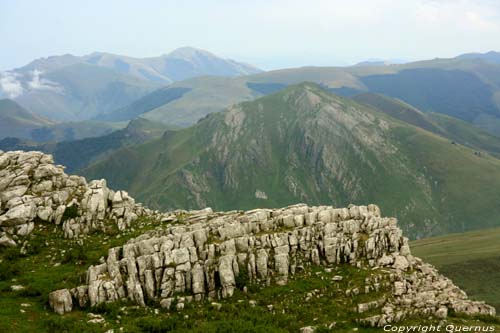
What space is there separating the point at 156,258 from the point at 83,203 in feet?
63.3

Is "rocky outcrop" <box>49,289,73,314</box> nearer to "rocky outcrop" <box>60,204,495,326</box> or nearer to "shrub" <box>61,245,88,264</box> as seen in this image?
"rocky outcrop" <box>60,204,495,326</box>

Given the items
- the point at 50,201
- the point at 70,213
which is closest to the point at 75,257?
the point at 70,213

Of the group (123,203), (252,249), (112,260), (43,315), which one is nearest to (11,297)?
(43,315)

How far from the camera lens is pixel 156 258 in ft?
170

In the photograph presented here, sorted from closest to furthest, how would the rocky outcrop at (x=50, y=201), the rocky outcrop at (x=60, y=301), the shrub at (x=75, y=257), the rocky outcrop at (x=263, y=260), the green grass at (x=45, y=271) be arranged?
1. the green grass at (x=45, y=271)
2. the rocky outcrop at (x=60, y=301)
3. the rocky outcrop at (x=263, y=260)
4. the shrub at (x=75, y=257)
5. the rocky outcrop at (x=50, y=201)

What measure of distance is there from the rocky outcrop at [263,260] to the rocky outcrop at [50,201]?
960 centimetres

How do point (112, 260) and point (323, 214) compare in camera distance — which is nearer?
point (112, 260)

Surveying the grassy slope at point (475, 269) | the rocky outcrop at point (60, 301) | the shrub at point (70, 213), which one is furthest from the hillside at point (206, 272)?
the grassy slope at point (475, 269)

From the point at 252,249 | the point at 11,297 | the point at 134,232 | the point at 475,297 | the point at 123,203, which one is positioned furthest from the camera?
the point at 475,297

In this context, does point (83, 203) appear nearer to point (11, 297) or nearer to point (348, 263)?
point (11, 297)

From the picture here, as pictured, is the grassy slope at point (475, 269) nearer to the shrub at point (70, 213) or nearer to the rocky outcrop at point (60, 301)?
the shrub at point (70, 213)

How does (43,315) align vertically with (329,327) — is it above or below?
above

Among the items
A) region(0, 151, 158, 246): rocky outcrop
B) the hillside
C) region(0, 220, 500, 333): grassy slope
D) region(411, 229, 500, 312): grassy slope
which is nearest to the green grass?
region(0, 220, 500, 333): grassy slope

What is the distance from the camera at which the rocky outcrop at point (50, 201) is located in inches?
2354
